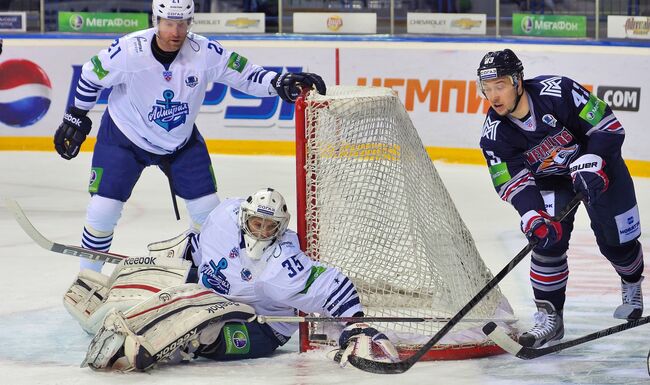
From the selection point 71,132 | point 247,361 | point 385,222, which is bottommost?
point 247,361

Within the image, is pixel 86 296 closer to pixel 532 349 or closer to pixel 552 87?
pixel 532 349

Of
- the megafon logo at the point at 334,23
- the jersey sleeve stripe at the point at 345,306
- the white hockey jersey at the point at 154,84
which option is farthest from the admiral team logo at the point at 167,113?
the megafon logo at the point at 334,23

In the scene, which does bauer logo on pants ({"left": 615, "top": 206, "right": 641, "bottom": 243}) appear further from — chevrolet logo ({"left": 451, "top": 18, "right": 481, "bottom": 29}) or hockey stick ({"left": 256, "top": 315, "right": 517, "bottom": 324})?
chevrolet logo ({"left": 451, "top": 18, "right": 481, "bottom": 29})

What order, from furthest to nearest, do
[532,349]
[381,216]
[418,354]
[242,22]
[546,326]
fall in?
[242,22]
[381,216]
[546,326]
[532,349]
[418,354]

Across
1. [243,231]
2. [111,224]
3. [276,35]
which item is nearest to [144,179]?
[276,35]

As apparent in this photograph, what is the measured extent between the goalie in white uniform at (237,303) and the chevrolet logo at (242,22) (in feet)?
16.5

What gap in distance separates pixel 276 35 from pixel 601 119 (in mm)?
5217

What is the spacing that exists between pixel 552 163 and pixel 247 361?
1210 millimetres

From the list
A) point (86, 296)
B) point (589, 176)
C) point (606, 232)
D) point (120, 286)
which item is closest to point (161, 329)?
point (120, 286)

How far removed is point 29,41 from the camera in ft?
31.4

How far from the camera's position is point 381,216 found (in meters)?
4.79

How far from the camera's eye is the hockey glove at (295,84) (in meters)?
4.79

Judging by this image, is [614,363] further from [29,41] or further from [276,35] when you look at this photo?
[29,41]

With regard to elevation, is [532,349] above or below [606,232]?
below
